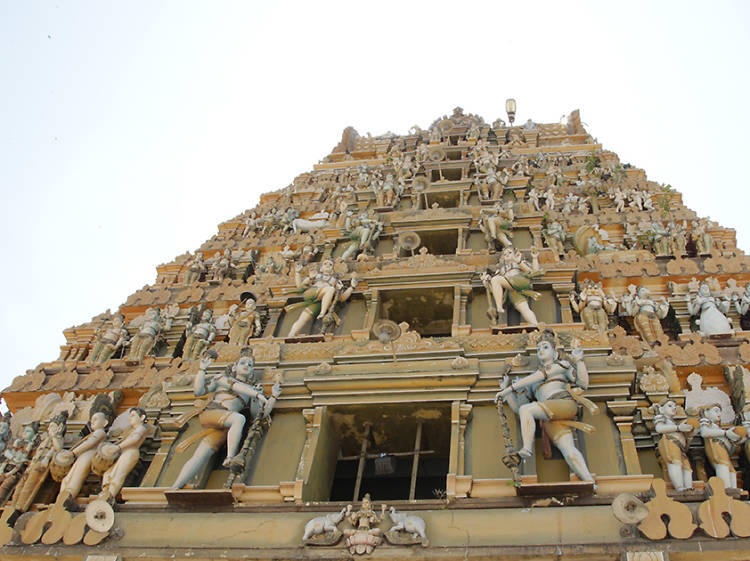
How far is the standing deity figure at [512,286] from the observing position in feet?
49.5

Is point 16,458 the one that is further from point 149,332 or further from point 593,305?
point 593,305

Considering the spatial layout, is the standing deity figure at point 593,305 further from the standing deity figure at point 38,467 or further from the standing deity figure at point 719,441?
the standing deity figure at point 38,467

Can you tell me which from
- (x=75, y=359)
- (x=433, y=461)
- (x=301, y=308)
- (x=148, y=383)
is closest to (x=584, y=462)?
(x=433, y=461)

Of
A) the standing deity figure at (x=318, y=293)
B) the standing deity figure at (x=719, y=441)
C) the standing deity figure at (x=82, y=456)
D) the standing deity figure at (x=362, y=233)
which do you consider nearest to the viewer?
the standing deity figure at (x=719, y=441)

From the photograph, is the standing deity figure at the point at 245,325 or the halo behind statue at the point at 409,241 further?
the halo behind statue at the point at 409,241

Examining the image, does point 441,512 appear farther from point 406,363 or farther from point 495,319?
point 495,319

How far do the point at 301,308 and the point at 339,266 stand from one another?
5.73ft

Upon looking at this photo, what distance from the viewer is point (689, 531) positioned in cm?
888

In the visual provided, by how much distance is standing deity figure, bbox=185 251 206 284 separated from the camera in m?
21.6

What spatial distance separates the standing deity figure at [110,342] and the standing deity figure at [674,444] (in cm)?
1235

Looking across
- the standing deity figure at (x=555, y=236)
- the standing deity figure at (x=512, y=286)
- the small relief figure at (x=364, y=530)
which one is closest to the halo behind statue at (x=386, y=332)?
the standing deity figure at (x=512, y=286)

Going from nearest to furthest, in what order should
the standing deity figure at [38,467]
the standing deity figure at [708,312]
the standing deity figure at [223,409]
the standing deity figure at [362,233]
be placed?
1. the standing deity figure at [223,409]
2. the standing deity figure at [38,467]
3. the standing deity figure at [708,312]
4. the standing deity figure at [362,233]

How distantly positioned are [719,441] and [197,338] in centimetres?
1139

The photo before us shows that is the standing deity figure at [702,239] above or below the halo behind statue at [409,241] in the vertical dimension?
above
